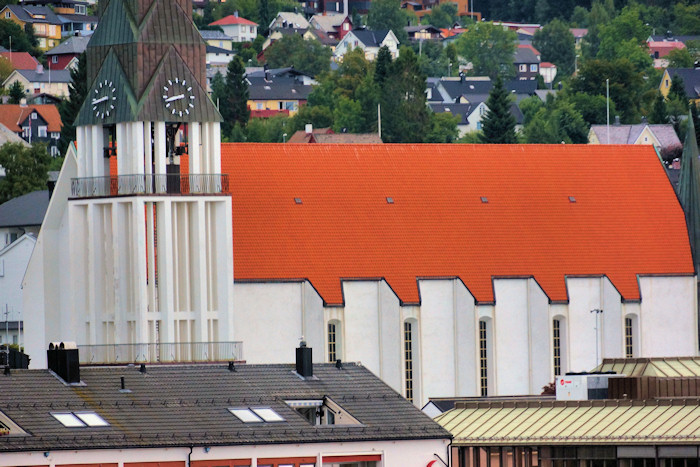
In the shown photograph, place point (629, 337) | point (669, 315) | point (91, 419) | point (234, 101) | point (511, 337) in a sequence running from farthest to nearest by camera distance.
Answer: point (234, 101) → point (669, 315) → point (629, 337) → point (511, 337) → point (91, 419)

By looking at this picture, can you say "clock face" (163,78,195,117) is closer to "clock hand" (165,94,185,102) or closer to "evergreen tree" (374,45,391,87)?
"clock hand" (165,94,185,102)

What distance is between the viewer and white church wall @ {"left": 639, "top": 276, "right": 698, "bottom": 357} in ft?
349

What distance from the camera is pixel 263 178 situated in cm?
10294

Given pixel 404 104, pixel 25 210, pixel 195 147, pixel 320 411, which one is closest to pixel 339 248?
pixel 195 147

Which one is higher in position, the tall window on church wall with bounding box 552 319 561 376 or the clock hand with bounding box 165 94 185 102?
the clock hand with bounding box 165 94 185 102

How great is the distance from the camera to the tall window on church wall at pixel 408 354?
102m

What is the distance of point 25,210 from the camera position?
487ft

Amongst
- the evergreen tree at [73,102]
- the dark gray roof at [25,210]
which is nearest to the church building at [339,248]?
the dark gray roof at [25,210]

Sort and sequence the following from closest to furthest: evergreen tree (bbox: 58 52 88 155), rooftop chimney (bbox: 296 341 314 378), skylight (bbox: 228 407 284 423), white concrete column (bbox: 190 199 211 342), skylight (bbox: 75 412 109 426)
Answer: skylight (bbox: 75 412 109 426), skylight (bbox: 228 407 284 423), rooftop chimney (bbox: 296 341 314 378), white concrete column (bbox: 190 199 211 342), evergreen tree (bbox: 58 52 88 155)

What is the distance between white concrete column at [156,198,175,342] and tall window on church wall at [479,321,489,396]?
46.1 ft

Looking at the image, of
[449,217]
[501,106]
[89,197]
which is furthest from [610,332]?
[501,106]

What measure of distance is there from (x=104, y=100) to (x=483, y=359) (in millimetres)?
18380

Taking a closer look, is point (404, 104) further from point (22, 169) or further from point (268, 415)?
point (268, 415)

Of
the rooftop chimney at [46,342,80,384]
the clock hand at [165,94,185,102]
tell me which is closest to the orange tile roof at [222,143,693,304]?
the clock hand at [165,94,185,102]
